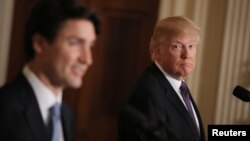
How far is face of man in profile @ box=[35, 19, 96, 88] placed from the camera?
47.9 inches

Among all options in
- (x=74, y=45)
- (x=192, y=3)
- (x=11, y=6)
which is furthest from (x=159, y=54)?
(x=11, y=6)

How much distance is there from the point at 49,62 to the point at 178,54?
2.51 ft

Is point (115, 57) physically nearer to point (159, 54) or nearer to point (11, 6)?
point (11, 6)

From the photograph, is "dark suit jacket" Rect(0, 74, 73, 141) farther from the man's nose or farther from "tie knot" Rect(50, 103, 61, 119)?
the man's nose

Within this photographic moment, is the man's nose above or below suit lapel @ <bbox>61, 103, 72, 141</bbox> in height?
above

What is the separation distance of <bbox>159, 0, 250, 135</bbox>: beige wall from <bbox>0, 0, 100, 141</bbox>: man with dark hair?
5.82 ft

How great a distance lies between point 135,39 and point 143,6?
230 mm

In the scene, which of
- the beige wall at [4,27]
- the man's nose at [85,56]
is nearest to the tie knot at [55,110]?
the man's nose at [85,56]

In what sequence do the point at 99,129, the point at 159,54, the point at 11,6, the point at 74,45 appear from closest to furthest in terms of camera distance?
Result: the point at 74,45, the point at 159,54, the point at 11,6, the point at 99,129

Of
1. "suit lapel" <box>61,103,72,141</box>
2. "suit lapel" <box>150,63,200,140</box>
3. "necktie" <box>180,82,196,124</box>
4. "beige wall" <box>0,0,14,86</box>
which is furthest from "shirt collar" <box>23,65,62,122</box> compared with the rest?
"beige wall" <box>0,0,14,86</box>

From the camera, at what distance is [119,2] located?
302 centimetres

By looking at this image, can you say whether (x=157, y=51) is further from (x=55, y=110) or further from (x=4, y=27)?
(x=4, y=27)

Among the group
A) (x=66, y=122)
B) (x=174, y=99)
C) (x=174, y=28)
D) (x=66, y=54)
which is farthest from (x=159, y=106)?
(x=66, y=54)

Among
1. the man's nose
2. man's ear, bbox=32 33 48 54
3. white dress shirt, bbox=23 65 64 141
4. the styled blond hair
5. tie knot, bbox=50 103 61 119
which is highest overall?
the styled blond hair
